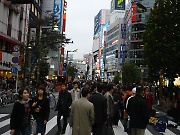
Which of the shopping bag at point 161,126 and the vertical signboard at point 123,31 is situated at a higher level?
the vertical signboard at point 123,31

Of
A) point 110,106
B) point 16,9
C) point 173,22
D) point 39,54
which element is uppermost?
point 16,9

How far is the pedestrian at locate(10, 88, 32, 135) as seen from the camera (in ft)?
18.2

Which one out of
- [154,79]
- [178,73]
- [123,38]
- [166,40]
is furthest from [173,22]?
[123,38]

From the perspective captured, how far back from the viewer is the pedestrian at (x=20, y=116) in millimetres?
5539

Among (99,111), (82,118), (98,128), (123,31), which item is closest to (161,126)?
(98,128)

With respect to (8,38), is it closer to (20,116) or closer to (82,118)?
(20,116)

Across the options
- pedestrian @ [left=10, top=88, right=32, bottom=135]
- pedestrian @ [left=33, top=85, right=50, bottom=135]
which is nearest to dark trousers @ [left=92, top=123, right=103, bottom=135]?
pedestrian @ [left=33, top=85, right=50, bottom=135]

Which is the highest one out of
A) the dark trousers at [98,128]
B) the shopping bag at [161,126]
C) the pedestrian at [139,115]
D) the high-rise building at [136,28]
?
the high-rise building at [136,28]

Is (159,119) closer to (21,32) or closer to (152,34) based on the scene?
(152,34)

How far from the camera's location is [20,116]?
559 centimetres

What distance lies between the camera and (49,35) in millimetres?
33281

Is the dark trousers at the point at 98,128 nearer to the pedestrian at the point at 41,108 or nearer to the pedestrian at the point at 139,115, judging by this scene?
the pedestrian at the point at 139,115

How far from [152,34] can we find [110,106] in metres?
16.4

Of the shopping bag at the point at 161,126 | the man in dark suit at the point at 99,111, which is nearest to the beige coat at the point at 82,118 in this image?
the man in dark suit at the point at 99,111
